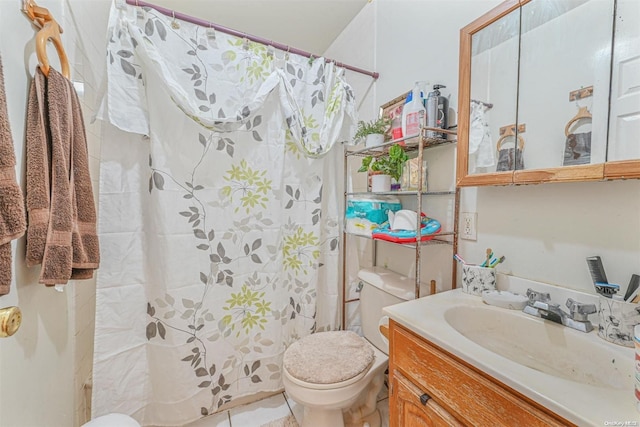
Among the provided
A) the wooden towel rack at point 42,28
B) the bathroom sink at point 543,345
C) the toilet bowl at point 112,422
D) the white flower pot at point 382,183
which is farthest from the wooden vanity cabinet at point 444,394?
the wooden towel rack at point 42,28

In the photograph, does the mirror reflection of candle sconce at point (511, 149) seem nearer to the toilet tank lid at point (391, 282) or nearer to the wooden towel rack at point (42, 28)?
the toilet tank lid at point (391, 282)

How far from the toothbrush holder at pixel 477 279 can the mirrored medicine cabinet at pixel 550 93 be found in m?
0.33

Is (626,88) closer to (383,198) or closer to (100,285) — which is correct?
(383,198)

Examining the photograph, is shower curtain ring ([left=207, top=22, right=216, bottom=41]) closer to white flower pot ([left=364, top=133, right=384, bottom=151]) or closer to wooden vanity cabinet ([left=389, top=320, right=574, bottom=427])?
white flower pot ([left=364, top=133, right=384, bottom=151])

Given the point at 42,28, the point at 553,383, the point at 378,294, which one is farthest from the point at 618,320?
the point at 42,28

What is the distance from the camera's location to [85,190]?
0.90 meters

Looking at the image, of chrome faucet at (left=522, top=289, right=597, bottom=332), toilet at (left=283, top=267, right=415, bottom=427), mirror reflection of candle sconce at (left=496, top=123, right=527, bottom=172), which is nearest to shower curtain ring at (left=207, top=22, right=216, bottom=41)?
mirror reflection of candle sconce at (left=496, top=123, right=527, bottom=172)

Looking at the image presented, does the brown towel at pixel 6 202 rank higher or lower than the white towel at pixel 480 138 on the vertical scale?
lower

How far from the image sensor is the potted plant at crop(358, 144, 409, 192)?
1331 millimetres

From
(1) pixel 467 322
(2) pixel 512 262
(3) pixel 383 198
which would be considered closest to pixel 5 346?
(1) pixel 467 322

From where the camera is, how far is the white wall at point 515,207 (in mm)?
718

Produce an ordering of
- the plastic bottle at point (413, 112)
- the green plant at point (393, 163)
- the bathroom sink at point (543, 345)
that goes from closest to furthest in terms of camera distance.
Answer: the bathroom sink at point (543, 345) < the plastic bottle at point (413, 112) < the green plant at point (393, 163)

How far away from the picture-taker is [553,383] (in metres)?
0.51

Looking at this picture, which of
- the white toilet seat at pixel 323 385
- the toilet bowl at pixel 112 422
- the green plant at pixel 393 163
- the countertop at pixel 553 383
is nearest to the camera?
the countertop at pixel 553 383
